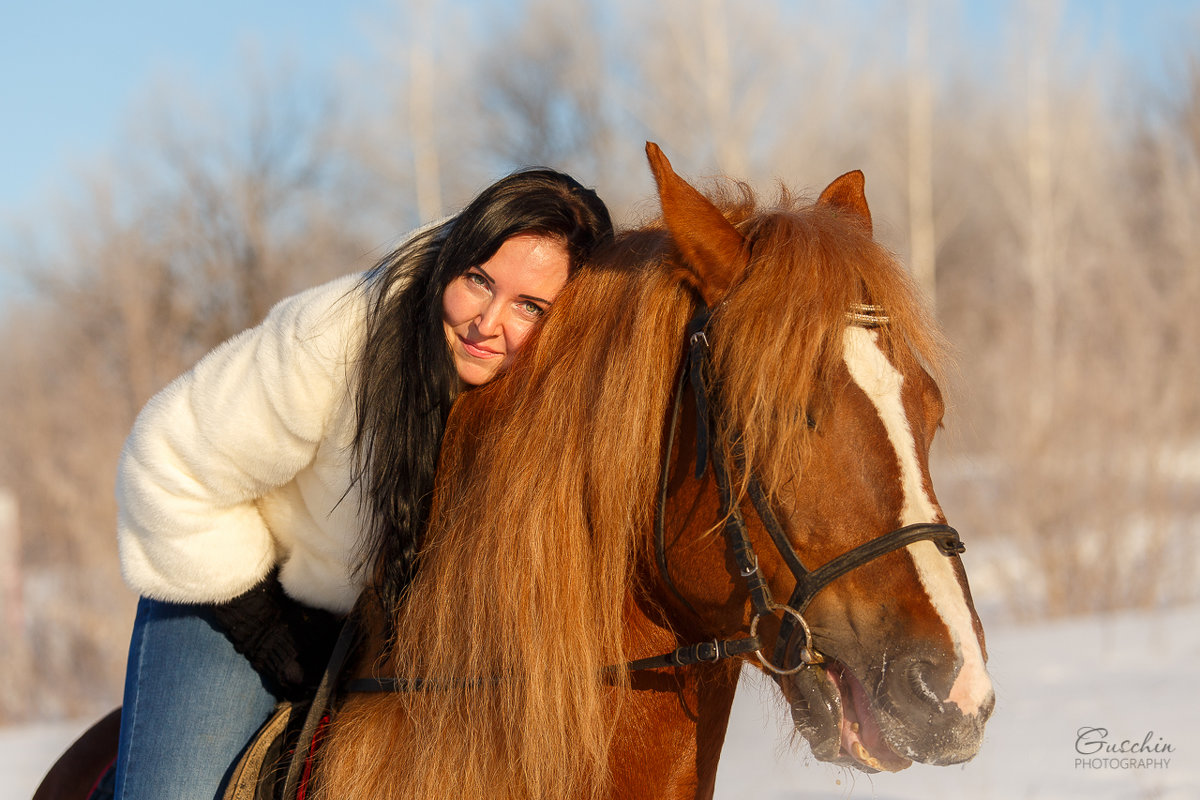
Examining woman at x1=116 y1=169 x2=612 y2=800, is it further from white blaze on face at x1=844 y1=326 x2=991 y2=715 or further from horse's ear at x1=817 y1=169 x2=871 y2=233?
white blaze on face at x1=844 y1=326 x2=991 y2=715

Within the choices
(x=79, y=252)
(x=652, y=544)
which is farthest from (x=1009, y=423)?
(x=79, y=252)

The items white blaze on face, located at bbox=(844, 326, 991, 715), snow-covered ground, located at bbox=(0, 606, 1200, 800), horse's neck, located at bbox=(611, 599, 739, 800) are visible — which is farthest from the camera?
snow-covered ground, located at bbox=(0, 606, 1200, 800)

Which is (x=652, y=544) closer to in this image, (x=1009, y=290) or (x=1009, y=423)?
(x=1009, y=423)

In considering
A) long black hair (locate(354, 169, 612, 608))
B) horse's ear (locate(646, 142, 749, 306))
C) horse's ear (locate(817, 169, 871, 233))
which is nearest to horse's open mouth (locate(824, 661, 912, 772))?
horse's ear (locate(646, 142, 749, 306))

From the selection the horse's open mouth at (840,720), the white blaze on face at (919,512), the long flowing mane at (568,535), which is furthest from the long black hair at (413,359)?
the horse's open mouth at (840,720)

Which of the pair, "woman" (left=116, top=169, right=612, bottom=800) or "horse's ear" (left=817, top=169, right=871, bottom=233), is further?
"horse's ear" (left=817, top=169, right=871, bottom=233)

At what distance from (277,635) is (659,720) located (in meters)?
0.84

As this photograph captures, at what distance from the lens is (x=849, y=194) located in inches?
82.7

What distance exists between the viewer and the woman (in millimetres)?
1902

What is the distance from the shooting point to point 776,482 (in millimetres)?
1527

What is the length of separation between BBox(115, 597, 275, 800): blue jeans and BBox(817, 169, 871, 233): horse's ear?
5.17ft

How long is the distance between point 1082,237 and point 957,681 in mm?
19330

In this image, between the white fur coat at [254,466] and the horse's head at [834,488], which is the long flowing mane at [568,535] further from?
the white fur coat at [254,466]

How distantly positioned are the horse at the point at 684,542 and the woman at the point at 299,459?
4.0 inches
